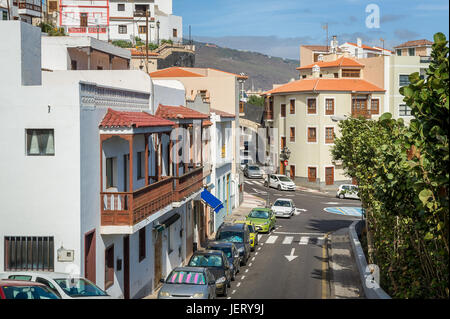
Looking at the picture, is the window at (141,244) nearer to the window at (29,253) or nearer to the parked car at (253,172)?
the window at (29,253)

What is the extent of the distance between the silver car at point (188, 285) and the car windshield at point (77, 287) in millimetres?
4552

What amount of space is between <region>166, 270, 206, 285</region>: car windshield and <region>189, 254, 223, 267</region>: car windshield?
12.4 feet

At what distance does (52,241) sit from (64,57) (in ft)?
48.2

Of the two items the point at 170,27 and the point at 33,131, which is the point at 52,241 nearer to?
the point at 33,131

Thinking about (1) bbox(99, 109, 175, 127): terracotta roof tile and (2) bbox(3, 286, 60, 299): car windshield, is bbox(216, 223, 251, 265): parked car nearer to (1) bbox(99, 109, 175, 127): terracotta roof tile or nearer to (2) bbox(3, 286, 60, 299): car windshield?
(1) bbox(99, 109, 175, 127): terracotta roof tile

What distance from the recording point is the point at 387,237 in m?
20.8

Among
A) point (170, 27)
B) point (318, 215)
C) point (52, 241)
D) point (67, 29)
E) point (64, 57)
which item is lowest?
point (318, 215)

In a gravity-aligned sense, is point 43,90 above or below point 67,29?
below

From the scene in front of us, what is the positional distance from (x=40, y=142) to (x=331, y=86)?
51022mm

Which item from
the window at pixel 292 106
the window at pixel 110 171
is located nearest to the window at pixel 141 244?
the window at pixel 110 171

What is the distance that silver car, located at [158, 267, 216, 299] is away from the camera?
19641mm

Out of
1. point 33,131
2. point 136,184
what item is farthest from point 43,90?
point 136,184

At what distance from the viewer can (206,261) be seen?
82.0ft

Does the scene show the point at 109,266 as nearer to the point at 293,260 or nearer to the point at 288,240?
the point at 293,260
